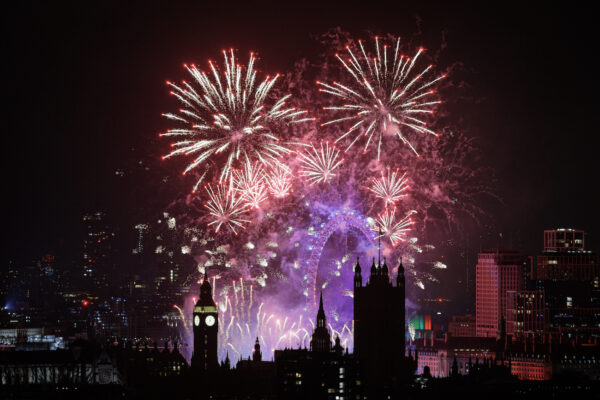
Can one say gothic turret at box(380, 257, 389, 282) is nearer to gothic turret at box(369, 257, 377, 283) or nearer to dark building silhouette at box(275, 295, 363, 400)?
gothic turret at box(369, 257, 377, 283)

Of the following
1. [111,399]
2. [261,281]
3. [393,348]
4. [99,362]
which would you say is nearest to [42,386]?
[111,399]

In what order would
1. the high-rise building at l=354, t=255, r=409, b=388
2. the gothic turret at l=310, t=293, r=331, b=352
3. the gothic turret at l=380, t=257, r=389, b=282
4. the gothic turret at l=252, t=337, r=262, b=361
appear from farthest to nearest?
the gothic turret at l=252, t=337, r=262, b=361 < the gothic turret at l=380, t=257, r=389, b=282 < the high-rise building at l=354, t=255, r=409, b=388 < the gothic turret at l=310, t=293, r=331, b=352

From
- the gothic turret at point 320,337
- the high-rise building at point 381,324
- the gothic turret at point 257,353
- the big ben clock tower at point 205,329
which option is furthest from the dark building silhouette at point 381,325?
the gothic turret at point 257,353

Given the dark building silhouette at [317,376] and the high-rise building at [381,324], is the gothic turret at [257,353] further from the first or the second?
the dark building silhouette at [317,376]

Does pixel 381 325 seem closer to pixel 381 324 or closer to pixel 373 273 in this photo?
pixel 381 324

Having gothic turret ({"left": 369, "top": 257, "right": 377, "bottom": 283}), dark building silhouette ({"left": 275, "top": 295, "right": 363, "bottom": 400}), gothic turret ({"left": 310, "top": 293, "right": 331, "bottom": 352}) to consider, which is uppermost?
gothic turret ({"left": 369, "top": 257, "right": 377, "bottom": 283})

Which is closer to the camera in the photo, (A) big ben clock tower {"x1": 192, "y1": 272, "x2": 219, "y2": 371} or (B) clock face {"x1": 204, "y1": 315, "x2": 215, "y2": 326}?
(A) big ben clock tower {"x1": 192, "y1": 272, "x2": 219, "y2": 371}

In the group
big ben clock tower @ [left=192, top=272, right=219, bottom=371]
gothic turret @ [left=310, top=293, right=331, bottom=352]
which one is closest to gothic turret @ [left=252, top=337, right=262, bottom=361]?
big ben clock tower @ [left=192, top=272, right=219, bottom=371]
